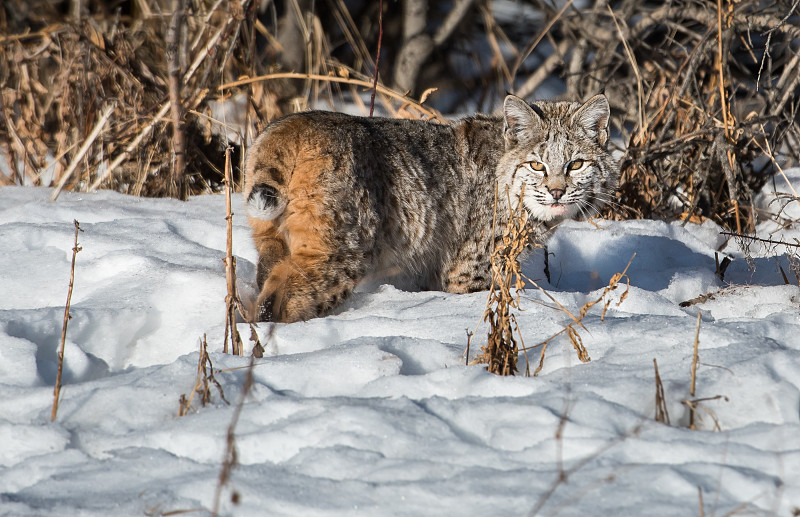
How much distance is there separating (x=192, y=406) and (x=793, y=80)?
4317 millimetres

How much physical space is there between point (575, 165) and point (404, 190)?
924 mm

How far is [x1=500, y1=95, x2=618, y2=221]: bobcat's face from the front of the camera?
398 centimetres

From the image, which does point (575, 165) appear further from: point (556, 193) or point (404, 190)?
point (404, 190)

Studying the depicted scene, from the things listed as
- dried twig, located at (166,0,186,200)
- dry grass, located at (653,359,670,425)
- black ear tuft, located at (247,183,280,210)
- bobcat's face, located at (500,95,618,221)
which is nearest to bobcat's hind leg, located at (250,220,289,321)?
black ear tuft, located at (247,183,280,210)

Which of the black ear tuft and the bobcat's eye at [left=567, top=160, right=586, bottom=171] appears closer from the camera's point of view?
the black ear tuft

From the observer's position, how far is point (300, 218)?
3352mm

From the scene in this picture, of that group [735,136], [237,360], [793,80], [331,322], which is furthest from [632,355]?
[793,80]

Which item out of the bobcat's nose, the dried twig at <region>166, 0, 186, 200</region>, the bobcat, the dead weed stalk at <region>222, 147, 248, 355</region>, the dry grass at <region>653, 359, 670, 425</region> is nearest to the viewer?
the dry grass at <region>653, 359, 670, 425</region>

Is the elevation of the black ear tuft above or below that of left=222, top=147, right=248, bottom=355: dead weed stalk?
above

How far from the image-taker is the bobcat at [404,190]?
11.0 ft

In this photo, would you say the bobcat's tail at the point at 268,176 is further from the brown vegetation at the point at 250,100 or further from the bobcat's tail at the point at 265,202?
the brown vegetation at the point at 250,100

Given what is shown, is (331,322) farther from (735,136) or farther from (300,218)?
(735,136)

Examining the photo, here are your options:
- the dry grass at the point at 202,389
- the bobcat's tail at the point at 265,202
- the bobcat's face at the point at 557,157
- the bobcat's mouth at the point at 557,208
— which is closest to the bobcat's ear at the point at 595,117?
the bobcat's face at the point at 557,157

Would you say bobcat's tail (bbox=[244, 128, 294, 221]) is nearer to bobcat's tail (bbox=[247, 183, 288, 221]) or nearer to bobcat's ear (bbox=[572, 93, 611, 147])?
bobcat's tail (bbox=[247, 183, 288, 221])
